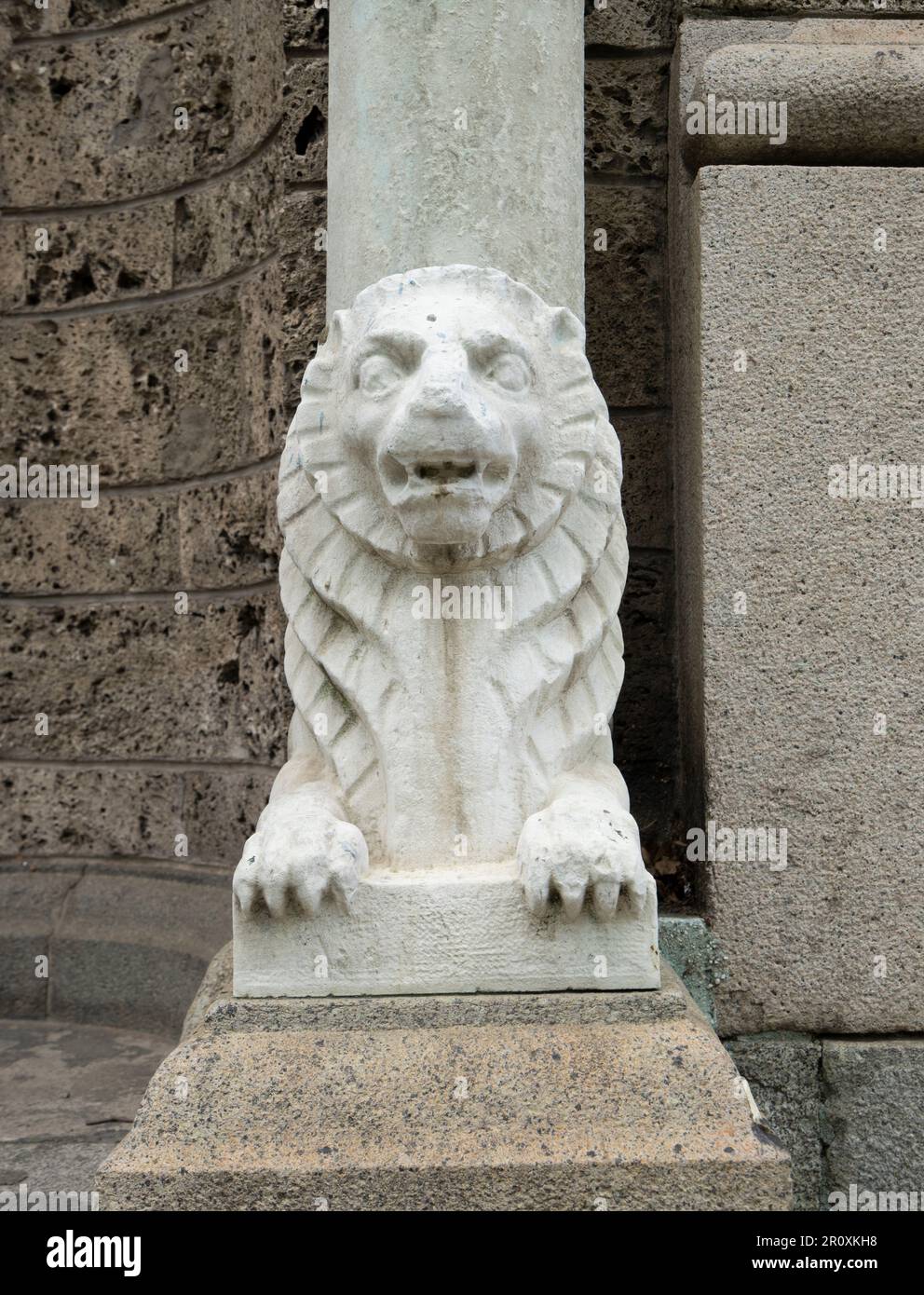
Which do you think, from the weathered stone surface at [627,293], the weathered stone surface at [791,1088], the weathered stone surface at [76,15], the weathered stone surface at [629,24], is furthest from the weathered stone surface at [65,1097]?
the weathered stone surface at [76,15]

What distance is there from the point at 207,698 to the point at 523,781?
67.8 inches

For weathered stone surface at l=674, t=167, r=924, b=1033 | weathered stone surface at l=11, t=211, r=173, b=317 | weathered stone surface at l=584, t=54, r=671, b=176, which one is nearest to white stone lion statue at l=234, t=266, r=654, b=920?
weathered stone surface at l=674, t=167, r=924, b=1033

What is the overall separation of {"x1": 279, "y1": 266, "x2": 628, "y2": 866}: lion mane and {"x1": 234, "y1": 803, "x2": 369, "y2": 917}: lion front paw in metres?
0.14

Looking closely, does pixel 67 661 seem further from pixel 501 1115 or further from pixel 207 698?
pixel 501 1115

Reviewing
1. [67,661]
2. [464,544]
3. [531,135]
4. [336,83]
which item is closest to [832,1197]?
[464,544]

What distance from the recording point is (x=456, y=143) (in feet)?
7.71

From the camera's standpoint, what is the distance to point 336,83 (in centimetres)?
249

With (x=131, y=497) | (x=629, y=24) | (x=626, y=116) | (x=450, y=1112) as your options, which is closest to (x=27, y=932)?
(x=131, y=497)

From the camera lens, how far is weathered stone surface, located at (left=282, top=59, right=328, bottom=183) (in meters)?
3.07

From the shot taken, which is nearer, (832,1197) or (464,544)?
(464,544)

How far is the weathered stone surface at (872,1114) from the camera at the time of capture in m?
2.50

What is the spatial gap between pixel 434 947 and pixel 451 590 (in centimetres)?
56

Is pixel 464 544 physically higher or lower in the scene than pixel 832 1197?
higher

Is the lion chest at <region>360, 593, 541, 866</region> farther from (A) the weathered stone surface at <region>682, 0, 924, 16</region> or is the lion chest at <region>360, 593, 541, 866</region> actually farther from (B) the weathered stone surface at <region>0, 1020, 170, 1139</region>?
(A) the weathered stone surface at <region>682, 0, 924, 16</region>
